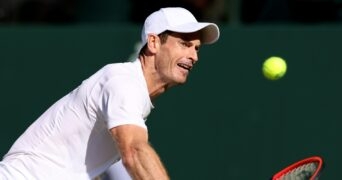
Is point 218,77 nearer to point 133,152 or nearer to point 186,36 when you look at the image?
point 186,36

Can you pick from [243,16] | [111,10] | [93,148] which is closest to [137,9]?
[111,10]

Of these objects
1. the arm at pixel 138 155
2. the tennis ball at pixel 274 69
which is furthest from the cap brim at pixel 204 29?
the tennis ball at pixel 274 69

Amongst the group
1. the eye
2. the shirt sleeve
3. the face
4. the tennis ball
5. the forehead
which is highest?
the forehead

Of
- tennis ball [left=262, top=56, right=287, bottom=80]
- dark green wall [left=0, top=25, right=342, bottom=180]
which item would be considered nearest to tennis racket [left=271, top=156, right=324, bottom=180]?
tennis ball [left=262, top=56, right=287, bottom=80]

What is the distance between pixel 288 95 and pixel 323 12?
2.11ft

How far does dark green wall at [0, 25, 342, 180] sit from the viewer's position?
7785 millimetres

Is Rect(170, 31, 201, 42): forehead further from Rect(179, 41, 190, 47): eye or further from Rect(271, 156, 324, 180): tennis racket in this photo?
Rect(271, 156, 324, 180): tennis racket

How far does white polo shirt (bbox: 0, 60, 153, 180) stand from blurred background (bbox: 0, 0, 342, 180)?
321cm

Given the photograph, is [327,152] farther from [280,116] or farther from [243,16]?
[243,16]

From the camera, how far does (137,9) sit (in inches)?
312

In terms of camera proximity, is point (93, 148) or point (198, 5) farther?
point (198, 5)

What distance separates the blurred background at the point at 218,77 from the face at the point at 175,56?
3045 millimetres

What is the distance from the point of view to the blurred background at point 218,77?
25.6 feet

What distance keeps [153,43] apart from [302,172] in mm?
915
